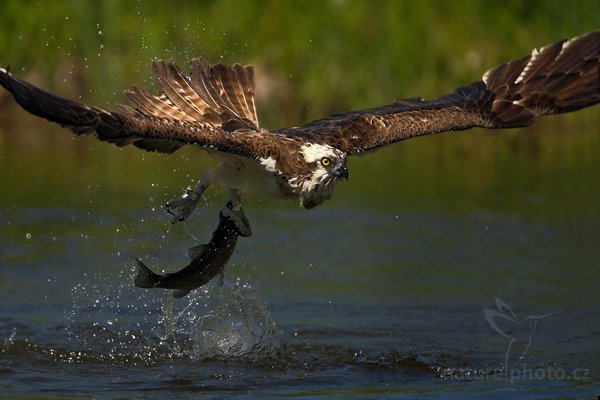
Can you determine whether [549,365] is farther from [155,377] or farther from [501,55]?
[501,55]

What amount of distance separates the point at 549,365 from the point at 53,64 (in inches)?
355

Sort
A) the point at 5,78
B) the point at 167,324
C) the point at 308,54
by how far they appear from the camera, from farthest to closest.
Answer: the point at 308,54 < the point at 167,324 < the point at 5,78

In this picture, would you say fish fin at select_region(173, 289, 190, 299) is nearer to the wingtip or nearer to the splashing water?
the splashing water

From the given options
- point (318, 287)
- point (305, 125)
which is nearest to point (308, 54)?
point (318, 287)

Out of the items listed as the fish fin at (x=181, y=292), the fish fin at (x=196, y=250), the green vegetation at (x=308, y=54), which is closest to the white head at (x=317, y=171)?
the fish fin at (x=196, y=250)

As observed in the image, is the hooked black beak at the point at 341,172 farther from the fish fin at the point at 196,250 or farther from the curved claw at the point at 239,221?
the fish fin at the point at 196,250

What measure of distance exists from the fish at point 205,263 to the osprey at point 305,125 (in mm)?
272

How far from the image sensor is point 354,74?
17781 mm

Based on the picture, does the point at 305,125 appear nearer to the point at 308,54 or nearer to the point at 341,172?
the point at 341,172

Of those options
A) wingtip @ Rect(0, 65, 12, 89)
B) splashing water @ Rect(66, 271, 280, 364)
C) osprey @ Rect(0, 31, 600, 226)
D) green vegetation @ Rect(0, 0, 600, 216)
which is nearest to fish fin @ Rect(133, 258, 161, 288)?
osprey @ Rect(0, 31, 600, 226)

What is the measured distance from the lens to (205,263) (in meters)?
9.67

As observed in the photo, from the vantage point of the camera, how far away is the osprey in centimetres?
931

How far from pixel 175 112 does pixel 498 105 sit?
2.38m

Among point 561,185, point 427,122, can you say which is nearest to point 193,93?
point 427,122
